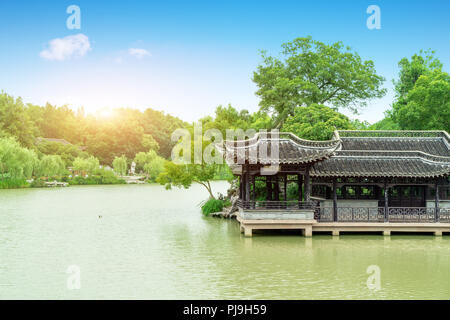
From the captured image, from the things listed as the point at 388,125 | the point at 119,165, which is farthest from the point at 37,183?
the point at 388,125

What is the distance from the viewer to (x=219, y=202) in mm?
24219

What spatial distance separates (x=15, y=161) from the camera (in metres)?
44.9

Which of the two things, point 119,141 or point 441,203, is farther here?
point 119,141

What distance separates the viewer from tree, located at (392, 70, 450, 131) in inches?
1013

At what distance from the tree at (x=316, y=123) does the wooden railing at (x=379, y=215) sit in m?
5.39

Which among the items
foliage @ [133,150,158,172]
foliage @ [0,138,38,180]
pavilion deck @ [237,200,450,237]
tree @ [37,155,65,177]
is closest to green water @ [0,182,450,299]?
pavilion deck @ [237,200,450,237]

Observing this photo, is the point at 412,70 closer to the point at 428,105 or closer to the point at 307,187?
the point at 428,105

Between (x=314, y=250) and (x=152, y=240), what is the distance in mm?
5743

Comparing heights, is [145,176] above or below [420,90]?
below

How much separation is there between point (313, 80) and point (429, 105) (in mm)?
6765

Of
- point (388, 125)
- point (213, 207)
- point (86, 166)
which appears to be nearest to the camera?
point (213, 207)

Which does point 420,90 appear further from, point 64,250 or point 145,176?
point 145,176

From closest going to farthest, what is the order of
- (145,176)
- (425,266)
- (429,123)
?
(425,266) < (429,123) < (145,176)
